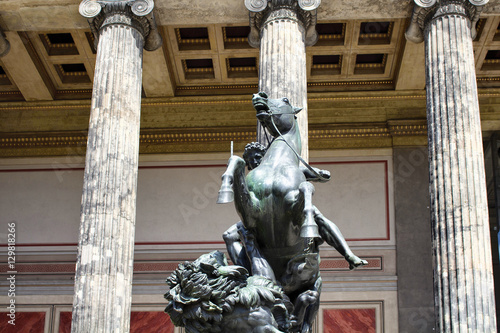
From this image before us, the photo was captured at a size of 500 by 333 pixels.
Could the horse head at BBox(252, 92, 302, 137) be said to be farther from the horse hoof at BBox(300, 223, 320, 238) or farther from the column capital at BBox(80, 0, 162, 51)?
the column capital at BBox(80, 0, 162, 51)

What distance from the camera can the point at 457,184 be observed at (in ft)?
36.6

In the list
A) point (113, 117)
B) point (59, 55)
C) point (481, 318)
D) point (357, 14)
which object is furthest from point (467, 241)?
point (59, 55)

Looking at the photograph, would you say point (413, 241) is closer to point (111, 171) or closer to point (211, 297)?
point (111, 171)

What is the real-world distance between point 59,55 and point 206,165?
4322mm

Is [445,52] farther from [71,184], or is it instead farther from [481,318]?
[71,184]

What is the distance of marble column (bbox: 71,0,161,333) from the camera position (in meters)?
10.7

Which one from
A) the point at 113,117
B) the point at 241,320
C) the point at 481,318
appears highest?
the point at 113,117

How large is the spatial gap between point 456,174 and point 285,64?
122 inches

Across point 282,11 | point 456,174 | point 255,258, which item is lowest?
point 255,258

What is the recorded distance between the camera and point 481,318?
10258 millimetres

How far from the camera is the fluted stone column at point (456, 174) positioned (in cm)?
1048

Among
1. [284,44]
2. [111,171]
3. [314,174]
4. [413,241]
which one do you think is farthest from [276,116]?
[413,241]

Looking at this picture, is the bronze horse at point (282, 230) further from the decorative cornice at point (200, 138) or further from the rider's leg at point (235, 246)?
the decorative cornice at point (200, 138)

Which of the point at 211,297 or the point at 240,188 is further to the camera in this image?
the point at 240,188
